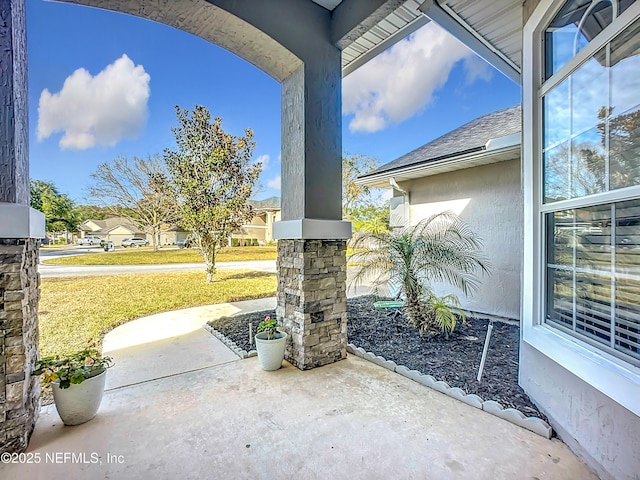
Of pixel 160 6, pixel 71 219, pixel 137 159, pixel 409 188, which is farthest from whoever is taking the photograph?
pixel 137 159

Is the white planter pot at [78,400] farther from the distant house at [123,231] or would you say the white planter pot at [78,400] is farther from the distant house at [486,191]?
the distant house at [123,231]

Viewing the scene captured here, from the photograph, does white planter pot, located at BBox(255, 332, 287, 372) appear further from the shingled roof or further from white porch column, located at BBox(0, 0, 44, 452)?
the shingled roof

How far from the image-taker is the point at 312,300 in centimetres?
385

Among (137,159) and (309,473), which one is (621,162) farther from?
(137,159)

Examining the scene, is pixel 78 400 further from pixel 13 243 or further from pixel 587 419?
pixel 587 419

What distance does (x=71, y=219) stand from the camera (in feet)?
31.4

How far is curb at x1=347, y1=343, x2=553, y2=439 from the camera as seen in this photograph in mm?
2574

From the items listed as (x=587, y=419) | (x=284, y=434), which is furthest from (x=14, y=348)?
(x=587, y=419)

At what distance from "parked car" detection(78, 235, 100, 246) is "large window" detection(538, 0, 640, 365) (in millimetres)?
14076

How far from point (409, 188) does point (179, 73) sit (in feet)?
29.3

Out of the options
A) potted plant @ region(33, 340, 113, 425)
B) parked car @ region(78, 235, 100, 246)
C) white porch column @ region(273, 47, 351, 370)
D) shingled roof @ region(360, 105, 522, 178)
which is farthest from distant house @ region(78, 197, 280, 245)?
potted plant @ region(33, 340, 113, 425)

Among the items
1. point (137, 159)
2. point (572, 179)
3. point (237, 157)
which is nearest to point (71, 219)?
point (137, 159)

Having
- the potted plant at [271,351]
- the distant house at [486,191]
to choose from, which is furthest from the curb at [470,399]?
the distant house at [486,191]

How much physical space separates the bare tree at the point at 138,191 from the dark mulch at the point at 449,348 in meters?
5.76
